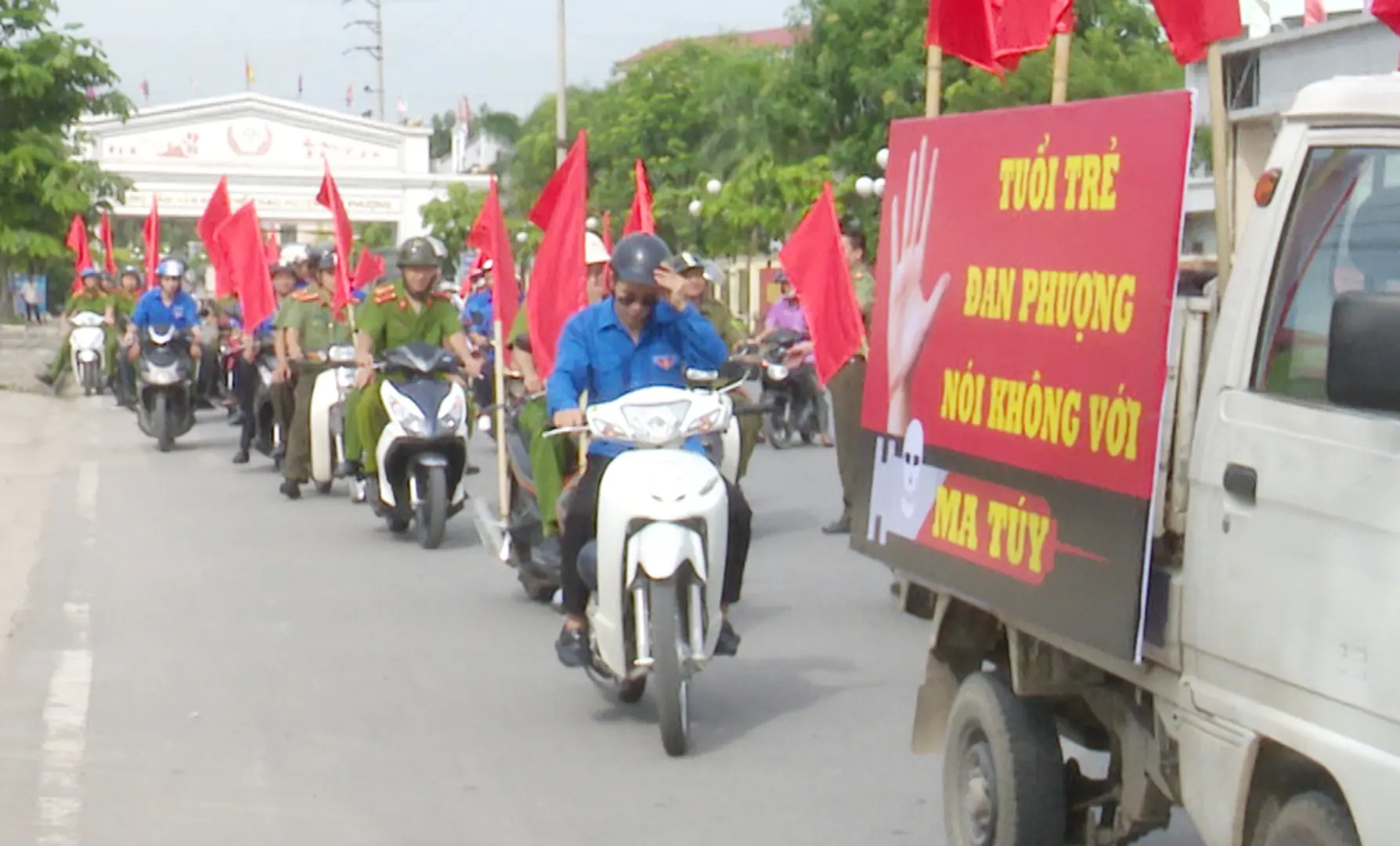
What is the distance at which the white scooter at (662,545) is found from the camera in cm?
758

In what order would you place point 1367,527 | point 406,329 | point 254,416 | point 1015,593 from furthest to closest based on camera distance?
1. point 254,416
2. point 406,329
3. point 1015,593
4. point 1367,527

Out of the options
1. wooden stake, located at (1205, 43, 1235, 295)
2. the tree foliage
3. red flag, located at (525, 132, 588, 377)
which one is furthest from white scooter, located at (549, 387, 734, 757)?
the tree foliage

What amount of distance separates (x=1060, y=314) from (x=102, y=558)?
29.3 feet

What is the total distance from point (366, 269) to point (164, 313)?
9.53 feet

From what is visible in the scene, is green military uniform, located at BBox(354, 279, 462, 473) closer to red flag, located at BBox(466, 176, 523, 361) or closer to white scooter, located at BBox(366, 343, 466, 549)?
white scooter, located at BBox(366, 343, 466, 549)

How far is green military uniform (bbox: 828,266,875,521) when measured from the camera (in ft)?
42.4

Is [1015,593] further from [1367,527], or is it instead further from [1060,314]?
[1367,527]

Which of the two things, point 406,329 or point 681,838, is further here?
point 406,329

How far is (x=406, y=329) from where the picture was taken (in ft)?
45.9

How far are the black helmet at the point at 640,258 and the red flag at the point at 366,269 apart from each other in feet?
44.7

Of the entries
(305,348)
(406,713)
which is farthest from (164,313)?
(406,713)

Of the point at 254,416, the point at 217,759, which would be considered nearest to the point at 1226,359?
the point at 217,759

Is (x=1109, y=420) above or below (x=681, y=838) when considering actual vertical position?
above

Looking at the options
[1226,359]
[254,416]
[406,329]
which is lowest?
[254,416]
